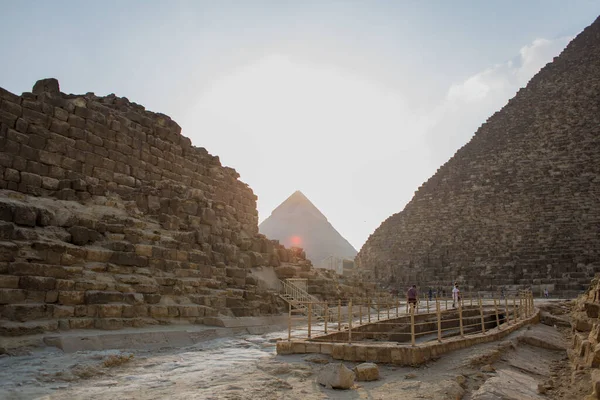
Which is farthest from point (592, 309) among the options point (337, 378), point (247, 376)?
point (247, 376)

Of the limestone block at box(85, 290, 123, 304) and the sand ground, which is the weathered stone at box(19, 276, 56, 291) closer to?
the limestone block at box(85, 290, 123, 304)

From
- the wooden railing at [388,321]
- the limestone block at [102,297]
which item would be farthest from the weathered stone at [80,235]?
the wooden railing at [388,321]

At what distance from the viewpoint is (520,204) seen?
3073cm

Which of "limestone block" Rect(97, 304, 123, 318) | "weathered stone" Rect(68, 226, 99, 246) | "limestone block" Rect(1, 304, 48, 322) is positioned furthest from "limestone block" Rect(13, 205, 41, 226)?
"limestone block" Rect(97, 304, 123, 318)

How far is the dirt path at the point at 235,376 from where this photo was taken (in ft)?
15.1

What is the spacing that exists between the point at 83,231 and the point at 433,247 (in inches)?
1092

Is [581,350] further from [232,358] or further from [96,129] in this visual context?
[96,129]

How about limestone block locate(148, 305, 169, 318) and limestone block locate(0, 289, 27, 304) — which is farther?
limestone block locate(148, 305, 169, 318)

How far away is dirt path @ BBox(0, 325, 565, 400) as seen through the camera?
4.62m

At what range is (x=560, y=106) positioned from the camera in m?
35.0

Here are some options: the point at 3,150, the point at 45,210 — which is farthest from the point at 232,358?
the point at 3,150

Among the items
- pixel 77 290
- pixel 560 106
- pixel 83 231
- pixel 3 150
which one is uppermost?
pixel 560 106

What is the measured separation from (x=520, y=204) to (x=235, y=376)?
2965 cm

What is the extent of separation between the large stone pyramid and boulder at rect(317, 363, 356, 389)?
21.8 m
